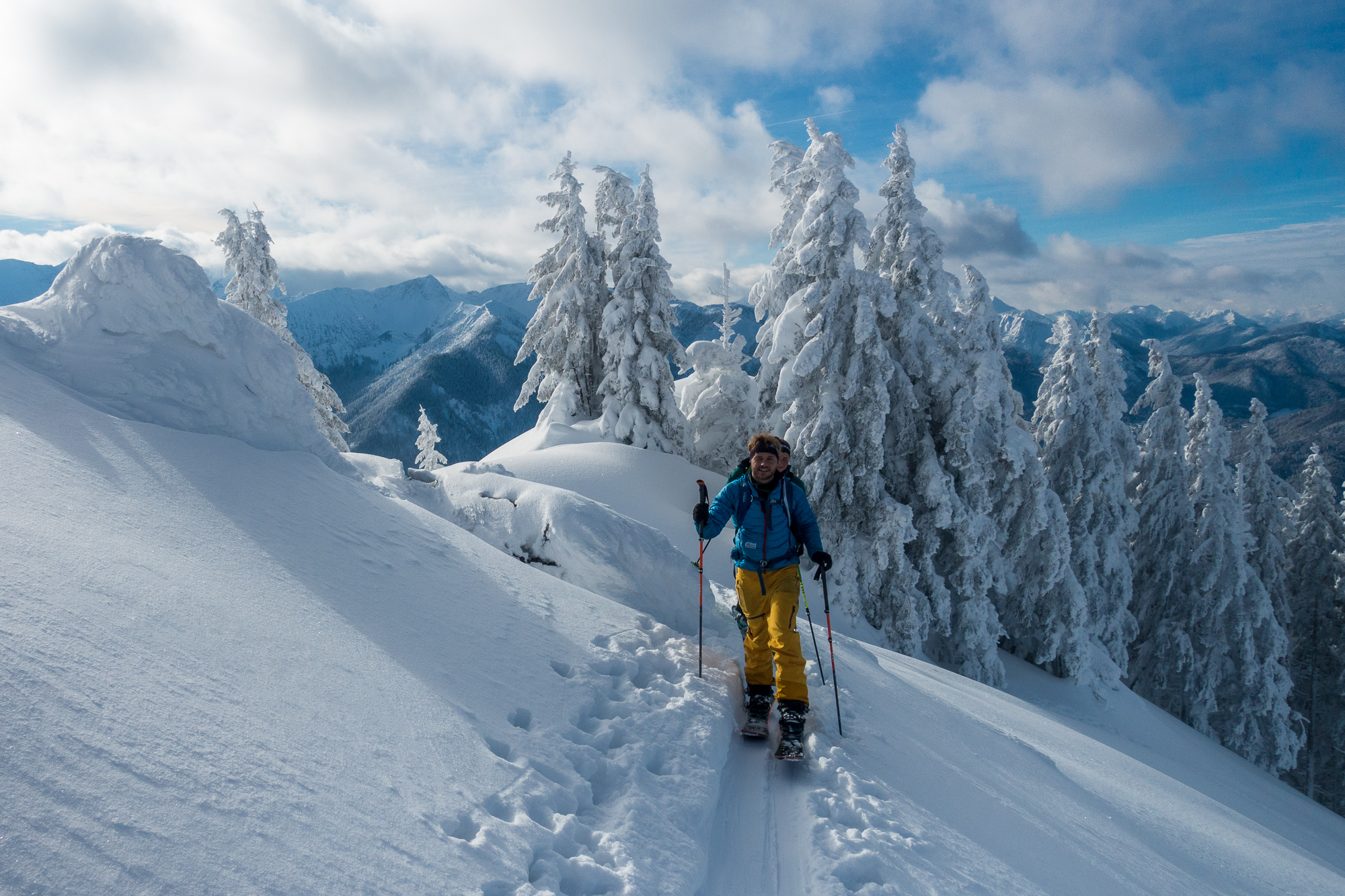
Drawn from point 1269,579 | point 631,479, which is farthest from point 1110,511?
point 631,479

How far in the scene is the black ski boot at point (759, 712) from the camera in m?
4.84

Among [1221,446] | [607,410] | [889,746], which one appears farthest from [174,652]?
[1221,446]

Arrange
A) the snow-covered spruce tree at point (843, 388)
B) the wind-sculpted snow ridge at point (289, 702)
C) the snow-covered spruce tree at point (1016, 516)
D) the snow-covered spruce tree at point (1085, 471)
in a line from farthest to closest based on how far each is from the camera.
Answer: the snow-covered spruce tree at point (1085, 471) → the snow-covered spruce tree at point (1016, 516) → the snow-covered spruce tree at point (843, 388) → the wind-sculpted snow ridge at point (289, 702)

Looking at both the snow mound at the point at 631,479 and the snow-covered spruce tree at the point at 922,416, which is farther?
the snow mound at the point at 631,479

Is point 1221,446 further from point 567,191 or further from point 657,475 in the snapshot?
point 567,191

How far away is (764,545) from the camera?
5160 mm

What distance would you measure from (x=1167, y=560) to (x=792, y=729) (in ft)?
73.5

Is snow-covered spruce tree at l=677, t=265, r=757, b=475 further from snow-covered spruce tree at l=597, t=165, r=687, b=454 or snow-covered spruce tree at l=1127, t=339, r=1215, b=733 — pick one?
snow-covered spruce tree at l=1127, t=339, r=1215, b=733

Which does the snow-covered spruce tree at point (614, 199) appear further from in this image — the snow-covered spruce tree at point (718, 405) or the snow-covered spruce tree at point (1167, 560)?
the snow-covered spruce tree at point (1167, 560)

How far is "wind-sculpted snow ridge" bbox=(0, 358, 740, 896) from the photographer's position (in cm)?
231

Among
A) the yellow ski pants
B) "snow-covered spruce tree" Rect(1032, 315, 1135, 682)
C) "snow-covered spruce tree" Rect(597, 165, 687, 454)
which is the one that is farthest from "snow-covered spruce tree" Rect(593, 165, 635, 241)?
the yellow ski pants

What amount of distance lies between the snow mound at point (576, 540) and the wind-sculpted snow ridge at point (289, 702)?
104 centimetres

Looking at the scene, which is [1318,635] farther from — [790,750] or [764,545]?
[790,750]

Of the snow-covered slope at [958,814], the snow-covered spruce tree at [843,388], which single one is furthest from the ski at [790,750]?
the snow-covered spruce tree at [843,388]
